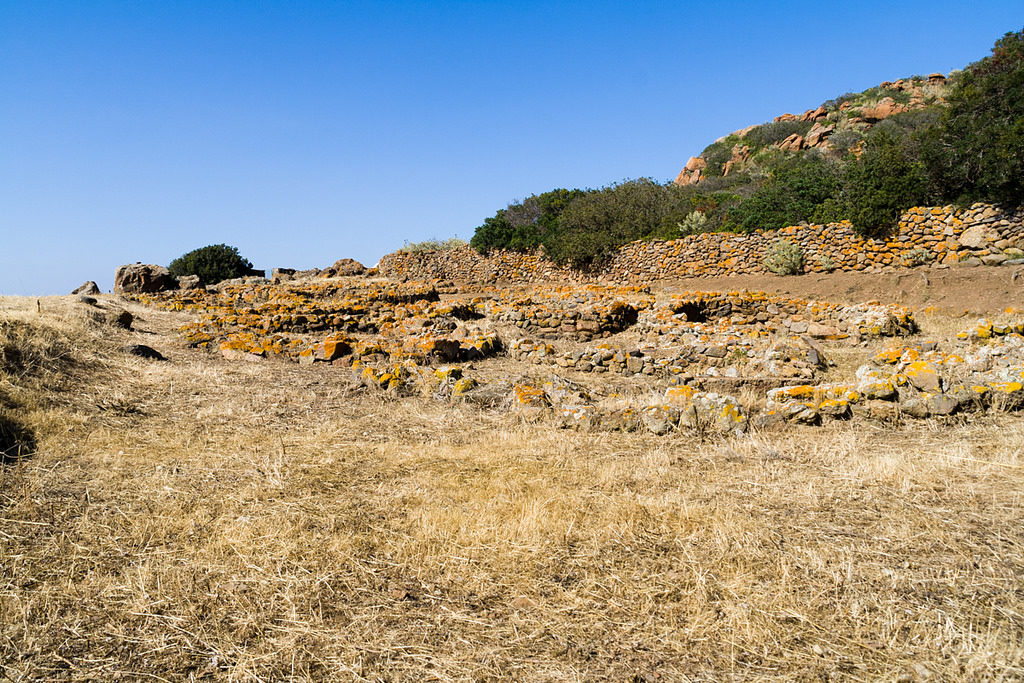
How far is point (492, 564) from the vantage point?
148 inches

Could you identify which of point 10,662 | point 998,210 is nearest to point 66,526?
point 10,662

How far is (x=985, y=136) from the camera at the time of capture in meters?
17.1

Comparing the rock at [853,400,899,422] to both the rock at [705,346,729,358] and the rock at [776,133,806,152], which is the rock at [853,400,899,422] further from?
the rock at [776,133,806,152]

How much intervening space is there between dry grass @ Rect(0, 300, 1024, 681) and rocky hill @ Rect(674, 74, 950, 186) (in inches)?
1368

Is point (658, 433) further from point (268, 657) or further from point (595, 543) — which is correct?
point (268, 657)

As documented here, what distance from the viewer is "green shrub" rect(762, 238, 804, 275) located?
1997cm

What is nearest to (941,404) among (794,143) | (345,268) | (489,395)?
(489,395)

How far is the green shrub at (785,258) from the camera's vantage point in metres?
20.0

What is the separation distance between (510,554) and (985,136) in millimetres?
22021

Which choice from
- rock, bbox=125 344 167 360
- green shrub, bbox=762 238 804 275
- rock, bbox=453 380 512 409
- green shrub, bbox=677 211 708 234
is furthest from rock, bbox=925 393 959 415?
green shrub, bbox=677 211 708 234

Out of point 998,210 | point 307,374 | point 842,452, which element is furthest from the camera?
point 998,210

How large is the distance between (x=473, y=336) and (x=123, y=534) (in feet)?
29.4

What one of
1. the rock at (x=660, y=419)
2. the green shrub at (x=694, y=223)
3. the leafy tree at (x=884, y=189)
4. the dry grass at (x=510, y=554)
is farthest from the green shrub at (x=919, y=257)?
the rock at (x=660, y=419)

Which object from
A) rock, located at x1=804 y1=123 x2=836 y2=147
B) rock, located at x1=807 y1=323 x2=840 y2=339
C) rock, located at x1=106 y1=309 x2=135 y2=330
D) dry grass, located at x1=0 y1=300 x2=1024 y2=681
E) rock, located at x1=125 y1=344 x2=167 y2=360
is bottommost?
dry grass, located at x1=0 y1=300 x2=1024 y2=681
